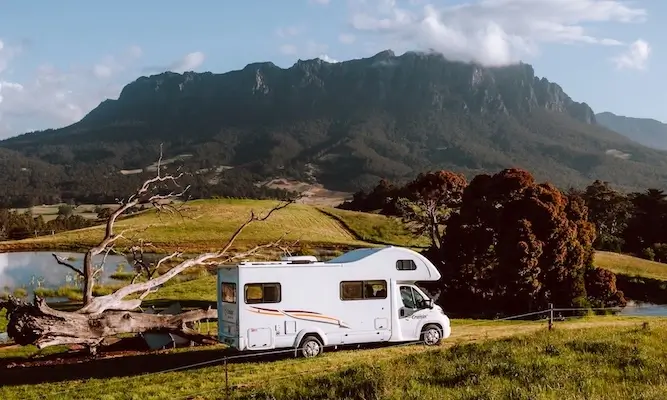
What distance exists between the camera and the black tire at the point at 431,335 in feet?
75.5

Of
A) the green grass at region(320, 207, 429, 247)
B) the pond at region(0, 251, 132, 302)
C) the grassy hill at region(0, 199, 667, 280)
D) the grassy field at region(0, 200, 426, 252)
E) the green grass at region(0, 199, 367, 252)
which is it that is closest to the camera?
the pond at region(0, 251, 132, 302)

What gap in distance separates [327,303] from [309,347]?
1493 millimetres

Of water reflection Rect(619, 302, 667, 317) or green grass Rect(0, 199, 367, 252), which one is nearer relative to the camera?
water reflection Rect(619, 302, 667, 317)

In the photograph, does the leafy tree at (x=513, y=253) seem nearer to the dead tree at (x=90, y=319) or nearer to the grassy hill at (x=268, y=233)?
the grassy hill at (x=268, y=233)

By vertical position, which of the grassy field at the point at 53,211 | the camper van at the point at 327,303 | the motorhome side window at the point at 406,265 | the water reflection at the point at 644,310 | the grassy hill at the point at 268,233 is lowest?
the water reflection at the point at 644,310

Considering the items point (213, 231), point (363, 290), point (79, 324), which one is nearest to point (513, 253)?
point (363, 290)

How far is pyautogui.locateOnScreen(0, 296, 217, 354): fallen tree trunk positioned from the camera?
20562 millimetres

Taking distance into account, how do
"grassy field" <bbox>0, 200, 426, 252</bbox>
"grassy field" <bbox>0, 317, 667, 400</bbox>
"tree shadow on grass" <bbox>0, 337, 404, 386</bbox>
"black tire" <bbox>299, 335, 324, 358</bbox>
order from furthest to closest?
"grassy field" <bbox>0, 200, 426, 252</bbox>, "black tire" <bbox>299, 335, 324, 358</bbox>, "tree shadow on grass" <bbox>0, 337, 404, 386</bbox>, "grassy field" <bbox>0, 317, 667, 400</bbox>

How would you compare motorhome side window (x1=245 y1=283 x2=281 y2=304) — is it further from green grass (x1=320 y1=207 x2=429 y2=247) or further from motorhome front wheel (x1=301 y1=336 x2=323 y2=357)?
green grass (x1=320 y1=207 x2=429 y2=247)

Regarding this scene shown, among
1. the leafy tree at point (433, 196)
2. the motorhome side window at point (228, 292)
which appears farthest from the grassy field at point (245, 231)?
the motorhome side window at point (228, 292)

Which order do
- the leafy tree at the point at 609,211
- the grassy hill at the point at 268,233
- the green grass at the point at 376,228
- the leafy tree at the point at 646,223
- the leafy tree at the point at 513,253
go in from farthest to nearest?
the green grass at the point at 376,228, the leafy tree at the point at 609,211, the leafy tree at the point at 646,223, the grassy hill at the point at 268,233, the leafy tree at the point at 513,253

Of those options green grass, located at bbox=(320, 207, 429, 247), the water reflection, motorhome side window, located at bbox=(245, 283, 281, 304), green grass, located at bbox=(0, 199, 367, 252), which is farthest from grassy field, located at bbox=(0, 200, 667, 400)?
green grass, located at bbox=(320, 207, 429, 247)

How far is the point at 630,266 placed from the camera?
56.3 metres

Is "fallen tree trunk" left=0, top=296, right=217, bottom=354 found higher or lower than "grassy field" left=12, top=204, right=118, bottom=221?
lower
